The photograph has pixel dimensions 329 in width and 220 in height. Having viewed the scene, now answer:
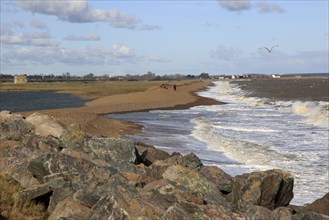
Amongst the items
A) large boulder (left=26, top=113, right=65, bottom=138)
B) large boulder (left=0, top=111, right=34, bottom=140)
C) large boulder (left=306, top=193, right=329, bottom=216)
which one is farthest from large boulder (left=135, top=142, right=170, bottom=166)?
large boulder (left=306, top=193, right=329, bottom=216)

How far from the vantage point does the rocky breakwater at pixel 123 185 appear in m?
7.35

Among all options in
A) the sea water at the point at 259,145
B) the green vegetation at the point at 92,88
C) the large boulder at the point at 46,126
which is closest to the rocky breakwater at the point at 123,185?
the large boulder at the point at 46,126

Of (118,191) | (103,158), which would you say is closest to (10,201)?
(118,191)

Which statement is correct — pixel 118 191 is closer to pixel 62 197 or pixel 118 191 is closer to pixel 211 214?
pixel 62 197

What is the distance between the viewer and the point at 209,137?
25250 millimetres

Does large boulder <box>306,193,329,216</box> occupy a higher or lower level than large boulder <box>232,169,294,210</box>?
lower

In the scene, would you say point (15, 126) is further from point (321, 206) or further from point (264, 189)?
point (321, 206)

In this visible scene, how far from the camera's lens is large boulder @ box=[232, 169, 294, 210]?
9969mm

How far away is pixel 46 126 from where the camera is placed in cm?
1484

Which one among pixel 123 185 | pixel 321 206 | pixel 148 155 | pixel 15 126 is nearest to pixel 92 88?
pixel 15 126

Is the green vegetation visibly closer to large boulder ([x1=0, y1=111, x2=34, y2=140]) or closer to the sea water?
the sea water

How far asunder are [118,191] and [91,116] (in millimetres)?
23257

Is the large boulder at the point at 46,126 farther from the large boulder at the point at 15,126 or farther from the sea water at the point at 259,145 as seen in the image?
the sea water at the point at 259,145

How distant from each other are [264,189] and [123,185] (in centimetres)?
332
